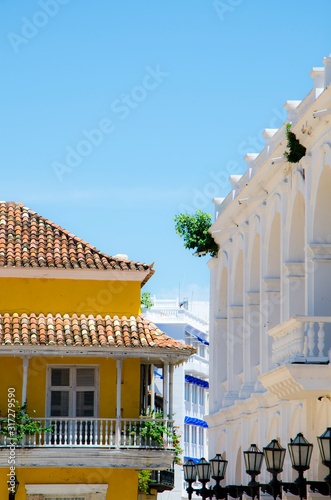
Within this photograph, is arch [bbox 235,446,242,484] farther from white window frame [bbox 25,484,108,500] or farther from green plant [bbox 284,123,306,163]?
green plant [bbox 284,123,306,163]

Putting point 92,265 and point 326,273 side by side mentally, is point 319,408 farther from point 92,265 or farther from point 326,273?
point 92,265

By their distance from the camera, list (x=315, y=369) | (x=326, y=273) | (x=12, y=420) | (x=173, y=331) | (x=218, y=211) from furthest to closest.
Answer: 1. (x=173, y=331)
2. (x=218, y=211)
3. (x=12, y=420)
4. (x=326, y=273)
5. (x=315, y=369)

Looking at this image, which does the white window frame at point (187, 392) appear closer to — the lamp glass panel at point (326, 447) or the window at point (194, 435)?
the window at point (194, 435)

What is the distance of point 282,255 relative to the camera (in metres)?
21.2

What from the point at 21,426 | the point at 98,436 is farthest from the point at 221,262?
the point at 21,426

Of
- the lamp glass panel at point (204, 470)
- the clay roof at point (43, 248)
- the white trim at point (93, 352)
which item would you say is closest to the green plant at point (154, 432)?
the lamp glass panel at point (204, 470)

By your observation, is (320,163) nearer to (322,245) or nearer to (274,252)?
(322,245)

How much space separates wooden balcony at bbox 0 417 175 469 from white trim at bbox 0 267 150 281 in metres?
3.77

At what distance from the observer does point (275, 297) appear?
23156mm

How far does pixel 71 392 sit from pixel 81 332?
154 cm

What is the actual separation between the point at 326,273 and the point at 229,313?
27.6 feet

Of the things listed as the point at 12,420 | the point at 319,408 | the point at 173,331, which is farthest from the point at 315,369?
the point at 173,331

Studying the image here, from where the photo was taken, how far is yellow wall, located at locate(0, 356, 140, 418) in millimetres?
24047

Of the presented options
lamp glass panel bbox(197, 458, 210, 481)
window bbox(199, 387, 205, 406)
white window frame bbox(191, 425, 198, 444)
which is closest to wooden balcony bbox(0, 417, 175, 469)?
lamp glass panel bbox(197, 458, 210, 481)
